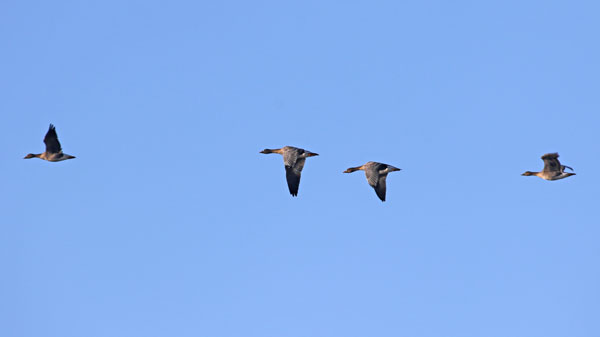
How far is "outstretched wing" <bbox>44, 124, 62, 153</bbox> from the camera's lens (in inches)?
2152

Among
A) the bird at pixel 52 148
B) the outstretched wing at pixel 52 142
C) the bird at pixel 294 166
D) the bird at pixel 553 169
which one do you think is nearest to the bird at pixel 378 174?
the bird at pixel 294 166

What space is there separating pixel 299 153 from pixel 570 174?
14.6 m

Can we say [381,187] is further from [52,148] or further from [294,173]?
[52,148]

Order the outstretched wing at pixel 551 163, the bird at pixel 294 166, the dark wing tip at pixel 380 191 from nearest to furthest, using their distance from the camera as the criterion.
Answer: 1. the outstretched wing at pixel 551 163
2. the dark wing tip at pixel 380 191
3. the bird at pixel 294 166

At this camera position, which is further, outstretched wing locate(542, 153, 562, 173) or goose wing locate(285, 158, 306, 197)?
goose wing locate(285, 158, 306, 197)

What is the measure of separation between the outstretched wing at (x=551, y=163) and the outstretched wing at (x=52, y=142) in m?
25.7

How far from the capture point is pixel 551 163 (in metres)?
52.1

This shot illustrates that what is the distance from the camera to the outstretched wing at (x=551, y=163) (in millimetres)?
51003

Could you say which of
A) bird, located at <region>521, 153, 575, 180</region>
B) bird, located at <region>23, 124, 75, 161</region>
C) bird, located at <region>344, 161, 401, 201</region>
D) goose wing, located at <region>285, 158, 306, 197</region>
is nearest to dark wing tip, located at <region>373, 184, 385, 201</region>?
bird, located at <region>344, 161, 401, 201</region>

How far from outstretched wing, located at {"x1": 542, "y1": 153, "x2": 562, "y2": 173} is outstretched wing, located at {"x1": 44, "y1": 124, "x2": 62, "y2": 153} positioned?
25728mm

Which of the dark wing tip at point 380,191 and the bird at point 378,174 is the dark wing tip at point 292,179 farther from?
the dark wing tip at point 380,191

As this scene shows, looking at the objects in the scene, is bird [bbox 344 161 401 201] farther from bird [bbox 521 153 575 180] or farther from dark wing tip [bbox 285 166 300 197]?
bird [bbox 521 153 575 180]

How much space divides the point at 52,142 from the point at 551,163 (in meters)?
26.4

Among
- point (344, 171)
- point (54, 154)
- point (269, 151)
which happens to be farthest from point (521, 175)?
point (54, 154)
